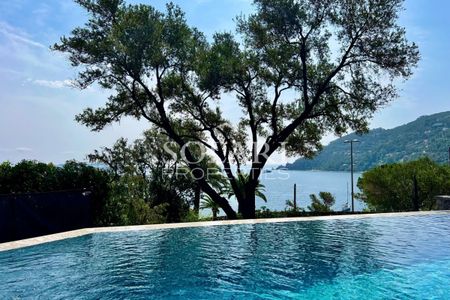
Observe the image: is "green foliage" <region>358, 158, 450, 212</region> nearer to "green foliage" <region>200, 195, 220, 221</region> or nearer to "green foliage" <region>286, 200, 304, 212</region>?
"green foliage" <region>286, 200, 304, 212</region>

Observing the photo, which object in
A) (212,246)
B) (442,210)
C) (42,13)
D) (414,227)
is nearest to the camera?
(212,246)

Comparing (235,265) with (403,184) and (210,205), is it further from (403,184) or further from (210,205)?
(403,184)

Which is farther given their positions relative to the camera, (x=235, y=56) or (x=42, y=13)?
(x=235, y=56)

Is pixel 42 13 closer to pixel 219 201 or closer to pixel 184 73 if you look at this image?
pixel 184 73

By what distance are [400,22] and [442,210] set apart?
31.6ft

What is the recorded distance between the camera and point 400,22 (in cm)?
1905

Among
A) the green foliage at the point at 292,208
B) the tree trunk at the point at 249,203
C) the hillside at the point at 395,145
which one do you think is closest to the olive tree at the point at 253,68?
the tree trunk at the point at 249,203

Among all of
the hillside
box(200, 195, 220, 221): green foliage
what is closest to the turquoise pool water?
box(200, 195, 220, 221): green foliage

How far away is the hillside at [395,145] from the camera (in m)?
133

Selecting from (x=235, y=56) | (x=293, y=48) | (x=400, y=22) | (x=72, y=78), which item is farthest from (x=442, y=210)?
(x=72, y=78)

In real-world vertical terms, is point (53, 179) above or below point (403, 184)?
below

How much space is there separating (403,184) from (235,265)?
31.6 m

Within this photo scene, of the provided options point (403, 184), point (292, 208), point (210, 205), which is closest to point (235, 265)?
point (210, 205)

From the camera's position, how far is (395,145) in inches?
6009
